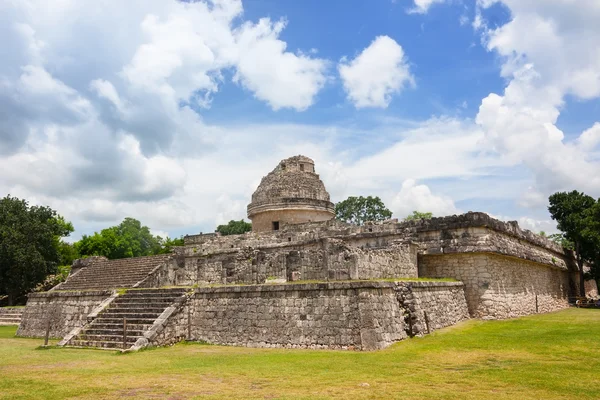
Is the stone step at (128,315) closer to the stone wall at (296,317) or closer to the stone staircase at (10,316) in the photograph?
the stone wall at (296,317)

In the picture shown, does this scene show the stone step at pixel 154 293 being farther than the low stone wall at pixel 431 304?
Yes

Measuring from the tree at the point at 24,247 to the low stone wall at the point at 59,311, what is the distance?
1284cm

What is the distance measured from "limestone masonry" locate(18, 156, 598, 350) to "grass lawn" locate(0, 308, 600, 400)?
823 millimetres

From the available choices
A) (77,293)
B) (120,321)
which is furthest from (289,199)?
(120,321)

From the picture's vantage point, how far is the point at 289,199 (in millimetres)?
27672

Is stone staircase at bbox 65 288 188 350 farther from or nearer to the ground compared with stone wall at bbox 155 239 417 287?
nearer to the ground

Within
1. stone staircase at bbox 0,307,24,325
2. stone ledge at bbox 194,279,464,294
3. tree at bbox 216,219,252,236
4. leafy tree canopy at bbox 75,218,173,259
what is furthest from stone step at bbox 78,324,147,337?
tree at bbox 216,219,252,236

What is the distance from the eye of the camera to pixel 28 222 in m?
32.0

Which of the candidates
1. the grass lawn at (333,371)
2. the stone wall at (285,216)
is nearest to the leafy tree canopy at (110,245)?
the stone wall at (285,216)

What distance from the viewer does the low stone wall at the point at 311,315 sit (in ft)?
39.1

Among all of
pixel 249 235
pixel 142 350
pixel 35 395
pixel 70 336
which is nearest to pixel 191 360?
pixel 142 350

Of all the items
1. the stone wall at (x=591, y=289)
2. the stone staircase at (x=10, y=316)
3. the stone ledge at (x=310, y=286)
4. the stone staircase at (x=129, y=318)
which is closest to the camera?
the stone ledge at (x=310, y=286)

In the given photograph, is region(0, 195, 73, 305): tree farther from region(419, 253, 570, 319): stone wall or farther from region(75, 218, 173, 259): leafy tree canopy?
region(419, 253, 570, 319): stone wall

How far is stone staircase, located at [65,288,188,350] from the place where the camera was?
1422cm
